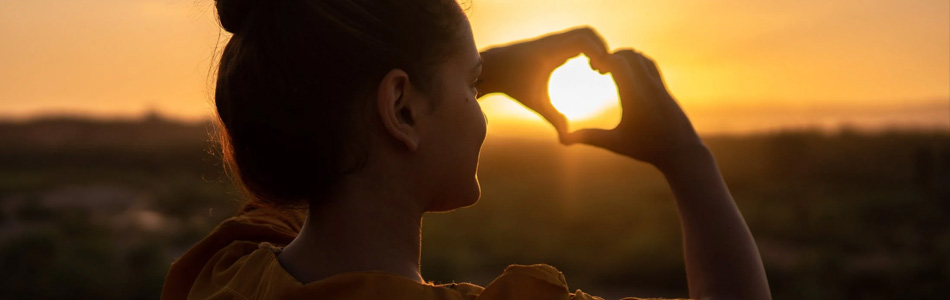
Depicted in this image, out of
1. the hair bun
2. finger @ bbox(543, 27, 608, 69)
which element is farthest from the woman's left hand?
the hair bun

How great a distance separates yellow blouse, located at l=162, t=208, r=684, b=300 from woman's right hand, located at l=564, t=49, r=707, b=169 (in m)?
0.26

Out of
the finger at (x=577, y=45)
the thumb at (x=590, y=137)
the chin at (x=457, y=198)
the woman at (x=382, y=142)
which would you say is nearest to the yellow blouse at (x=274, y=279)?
the woman at (x=382, y=142)

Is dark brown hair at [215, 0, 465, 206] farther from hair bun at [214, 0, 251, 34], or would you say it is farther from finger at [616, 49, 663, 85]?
finger at [616, 49, 663, 85]

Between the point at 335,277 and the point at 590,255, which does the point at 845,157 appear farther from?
the point at 335,277

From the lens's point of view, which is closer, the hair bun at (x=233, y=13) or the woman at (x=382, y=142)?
the woman at (x=382, y=142)

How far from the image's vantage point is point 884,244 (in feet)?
43.7

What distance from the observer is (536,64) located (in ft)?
4.30

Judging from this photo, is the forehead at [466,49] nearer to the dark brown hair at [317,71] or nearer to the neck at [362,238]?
the dark brown hair at [317,71]

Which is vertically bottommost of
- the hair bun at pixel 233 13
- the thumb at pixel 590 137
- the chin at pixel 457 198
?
the chin at pixel 457 198

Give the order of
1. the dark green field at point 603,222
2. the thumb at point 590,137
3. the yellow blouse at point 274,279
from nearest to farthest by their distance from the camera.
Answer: the yellow blouse at point 274,279, the thumb at point 590,137, the dark green field at point 603,222

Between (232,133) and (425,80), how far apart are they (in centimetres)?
30

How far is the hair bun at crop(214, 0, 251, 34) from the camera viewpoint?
1217 millimetres

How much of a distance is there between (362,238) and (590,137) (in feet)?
1.21

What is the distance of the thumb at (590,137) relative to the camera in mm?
1249
